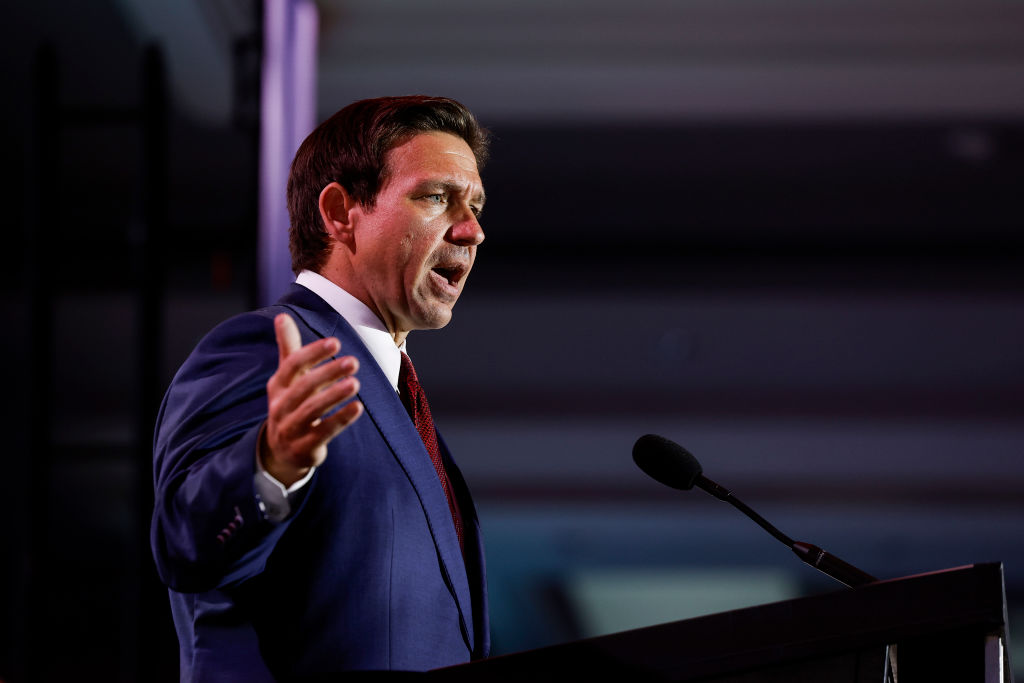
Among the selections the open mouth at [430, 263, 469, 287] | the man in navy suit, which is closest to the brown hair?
the man in navy suit

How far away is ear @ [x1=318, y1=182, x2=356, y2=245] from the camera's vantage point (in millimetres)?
1202

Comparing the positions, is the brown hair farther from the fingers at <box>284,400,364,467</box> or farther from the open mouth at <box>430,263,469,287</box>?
the fingers at <box>284,400,364,467</box>

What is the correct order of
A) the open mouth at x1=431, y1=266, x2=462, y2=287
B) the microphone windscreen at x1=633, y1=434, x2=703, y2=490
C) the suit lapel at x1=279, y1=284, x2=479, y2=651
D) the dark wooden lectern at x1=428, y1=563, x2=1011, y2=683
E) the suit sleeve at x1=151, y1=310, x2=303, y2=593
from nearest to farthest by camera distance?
the dark wooden lectern at x1=428, y1=563, x2=1011, y2=683 → the suit sleeve at x1=151, y1=310, x2=303, y2=593 → the suit lapel at x1=279, y1=284, x2=479, y2=651 → the microphone windscreen at x1=633, y1=434, x2=703, y2=490 → the open mouth at x1=431, y1=266, x2=462, y2=287

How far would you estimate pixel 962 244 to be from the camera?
22.2 feet

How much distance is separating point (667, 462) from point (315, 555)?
399 millimetres

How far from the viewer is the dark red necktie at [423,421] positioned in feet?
3.81

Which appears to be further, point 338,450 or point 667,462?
point 667,462

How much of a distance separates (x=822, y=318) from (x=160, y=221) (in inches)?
218

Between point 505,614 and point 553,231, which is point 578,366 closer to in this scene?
point 553,231

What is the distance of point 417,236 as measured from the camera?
3.85 ft

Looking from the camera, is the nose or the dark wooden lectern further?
the nose

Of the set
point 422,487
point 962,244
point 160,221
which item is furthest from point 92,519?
point 422,487

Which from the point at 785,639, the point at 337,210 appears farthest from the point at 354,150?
the point at 785,639

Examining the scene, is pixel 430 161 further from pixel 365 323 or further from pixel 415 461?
pixel 415 461
